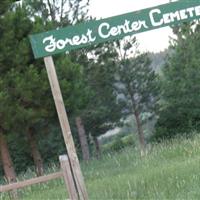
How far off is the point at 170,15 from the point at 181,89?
1838cm

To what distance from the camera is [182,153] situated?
11766mm

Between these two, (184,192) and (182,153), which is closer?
(184,192)

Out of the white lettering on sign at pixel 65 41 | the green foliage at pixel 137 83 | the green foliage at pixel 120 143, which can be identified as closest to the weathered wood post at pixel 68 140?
the white lettering on sign at pixel 65 41

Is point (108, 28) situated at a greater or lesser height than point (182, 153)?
greater

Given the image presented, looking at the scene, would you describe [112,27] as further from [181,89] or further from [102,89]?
[181,89]

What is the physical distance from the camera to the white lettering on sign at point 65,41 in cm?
690

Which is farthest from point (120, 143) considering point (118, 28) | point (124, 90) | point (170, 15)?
point (118, 28)

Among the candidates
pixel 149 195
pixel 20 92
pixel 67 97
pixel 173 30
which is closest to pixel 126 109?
pixel 173 30

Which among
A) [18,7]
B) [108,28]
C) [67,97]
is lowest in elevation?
[67,97]

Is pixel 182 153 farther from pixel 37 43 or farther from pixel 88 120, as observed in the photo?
pixel 88 120

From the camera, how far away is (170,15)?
281 inches

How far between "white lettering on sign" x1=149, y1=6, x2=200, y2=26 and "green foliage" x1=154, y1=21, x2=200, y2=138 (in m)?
17.5

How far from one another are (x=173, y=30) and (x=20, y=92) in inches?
619

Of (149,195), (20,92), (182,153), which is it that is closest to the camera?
(149,195)
